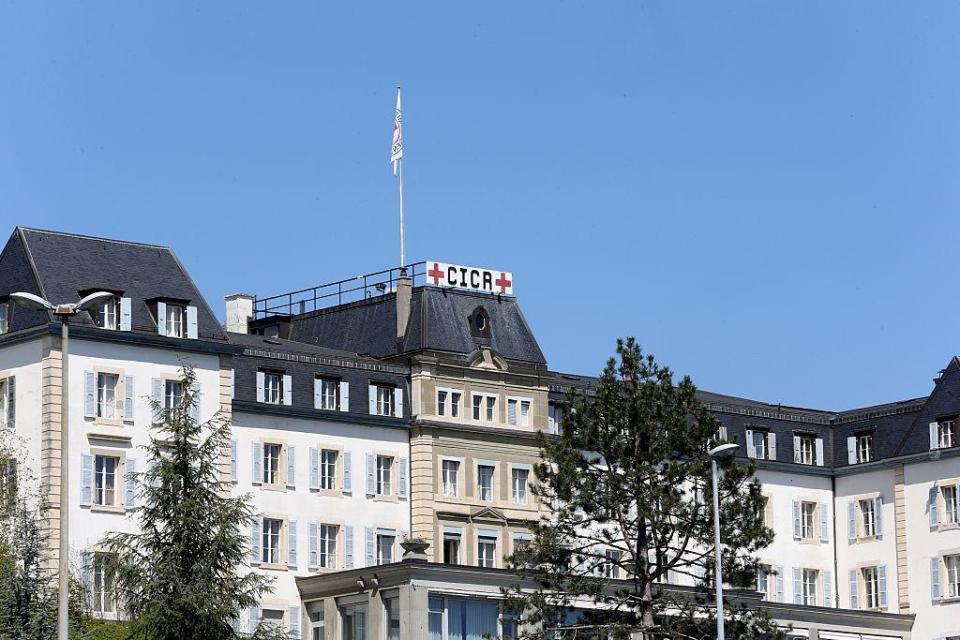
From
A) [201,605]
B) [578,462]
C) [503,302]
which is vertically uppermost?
[503,302]

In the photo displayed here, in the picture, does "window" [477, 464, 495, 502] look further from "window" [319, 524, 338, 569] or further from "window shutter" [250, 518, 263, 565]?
"window shutter" [250, 518, 263, 565]

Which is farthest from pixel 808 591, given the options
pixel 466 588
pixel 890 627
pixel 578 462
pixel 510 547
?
pixel 578 462

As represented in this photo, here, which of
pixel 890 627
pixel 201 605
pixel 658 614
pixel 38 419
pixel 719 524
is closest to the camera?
pixel 201 605

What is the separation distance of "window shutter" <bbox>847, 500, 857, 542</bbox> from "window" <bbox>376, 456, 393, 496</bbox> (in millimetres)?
30182

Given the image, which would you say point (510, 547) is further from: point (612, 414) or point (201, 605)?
point (201, 605)

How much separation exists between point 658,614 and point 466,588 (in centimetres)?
1193

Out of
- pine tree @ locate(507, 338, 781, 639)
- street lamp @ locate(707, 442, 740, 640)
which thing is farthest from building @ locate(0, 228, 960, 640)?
street lamp @ locate(707, 442, 740, 640)

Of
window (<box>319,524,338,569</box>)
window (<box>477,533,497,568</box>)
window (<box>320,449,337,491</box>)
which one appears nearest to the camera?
window (<box>319,524,338,569</box>)

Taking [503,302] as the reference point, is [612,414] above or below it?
below

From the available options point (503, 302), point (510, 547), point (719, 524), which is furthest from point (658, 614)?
point (503, 302)

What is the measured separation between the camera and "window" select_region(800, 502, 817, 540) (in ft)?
420

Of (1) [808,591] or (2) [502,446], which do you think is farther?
(1) [808,591]

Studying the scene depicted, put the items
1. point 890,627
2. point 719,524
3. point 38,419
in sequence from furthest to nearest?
point 890,627 < point 38,419 < point 719,524

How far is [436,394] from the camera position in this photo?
112 m
